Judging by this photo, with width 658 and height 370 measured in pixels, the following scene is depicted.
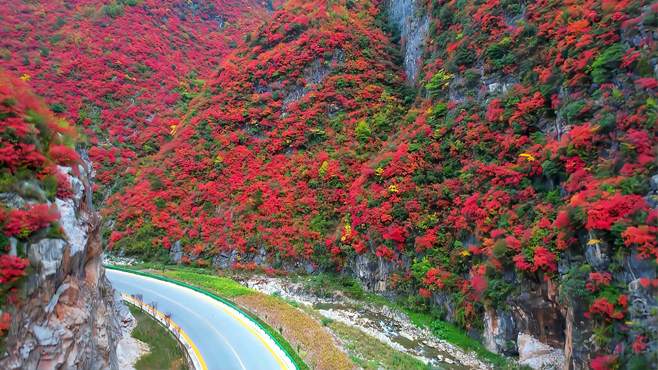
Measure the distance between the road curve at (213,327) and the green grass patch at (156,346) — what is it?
33.4 inches

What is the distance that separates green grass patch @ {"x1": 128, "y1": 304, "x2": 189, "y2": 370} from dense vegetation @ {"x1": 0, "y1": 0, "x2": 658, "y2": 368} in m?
9.84

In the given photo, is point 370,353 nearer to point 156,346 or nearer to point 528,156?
point 156,346

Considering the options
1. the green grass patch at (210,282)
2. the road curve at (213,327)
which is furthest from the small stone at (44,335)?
the green grass patch at (210,282)

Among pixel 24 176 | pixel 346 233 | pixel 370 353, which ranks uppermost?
pixel 346 233

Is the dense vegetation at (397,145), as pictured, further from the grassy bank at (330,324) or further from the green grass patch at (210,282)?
the green grass patch at (210,282)

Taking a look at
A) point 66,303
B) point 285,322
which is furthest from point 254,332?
point 66,303

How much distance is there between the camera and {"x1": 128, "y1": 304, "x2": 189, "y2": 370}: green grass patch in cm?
1709

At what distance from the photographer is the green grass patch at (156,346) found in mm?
17094

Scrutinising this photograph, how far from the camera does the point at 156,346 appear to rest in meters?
18.8

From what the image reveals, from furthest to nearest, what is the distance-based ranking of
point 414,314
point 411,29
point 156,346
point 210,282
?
1. point 411,29
2. point 210,282
3. point 414,314
4. point 156,346

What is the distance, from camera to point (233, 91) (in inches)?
1810

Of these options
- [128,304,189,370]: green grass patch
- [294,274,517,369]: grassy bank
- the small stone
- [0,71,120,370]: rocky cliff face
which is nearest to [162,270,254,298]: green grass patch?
[294,274,517,369]: grassy bank

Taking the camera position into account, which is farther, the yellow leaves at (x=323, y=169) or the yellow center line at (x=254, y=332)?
the yellow leaves at (x=323, y=169)

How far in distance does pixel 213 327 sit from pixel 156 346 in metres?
2.70
